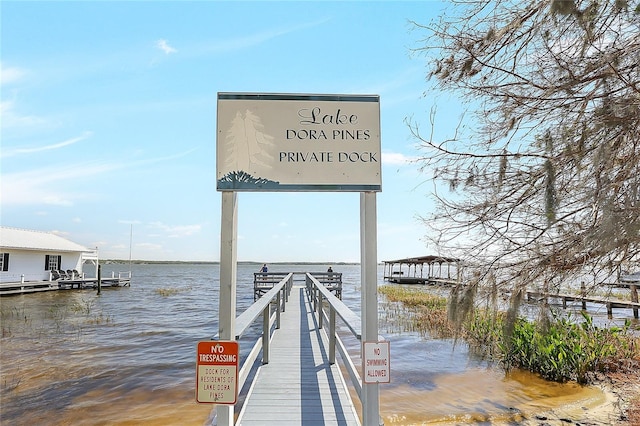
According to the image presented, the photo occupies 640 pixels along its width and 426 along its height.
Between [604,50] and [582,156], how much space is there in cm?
80

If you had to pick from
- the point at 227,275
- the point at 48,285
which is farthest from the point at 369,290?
the point at 48,285

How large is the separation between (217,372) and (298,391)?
1.75 m

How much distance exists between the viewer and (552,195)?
300 centimetres

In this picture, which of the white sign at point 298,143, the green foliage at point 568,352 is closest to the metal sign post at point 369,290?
the white sign at point 298,143

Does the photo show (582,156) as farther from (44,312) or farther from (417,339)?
(44,312)

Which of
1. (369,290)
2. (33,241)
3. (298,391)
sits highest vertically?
(33,241)

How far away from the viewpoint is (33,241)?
26.8 m

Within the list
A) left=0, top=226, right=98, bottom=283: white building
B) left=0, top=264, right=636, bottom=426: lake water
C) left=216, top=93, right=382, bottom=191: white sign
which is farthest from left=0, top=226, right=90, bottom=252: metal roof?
left=216, top=93, right=382, bottom=191: white sign

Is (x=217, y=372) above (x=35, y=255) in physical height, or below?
below

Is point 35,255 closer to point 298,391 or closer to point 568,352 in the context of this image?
point 298,391

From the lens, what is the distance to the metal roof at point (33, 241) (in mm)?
24328

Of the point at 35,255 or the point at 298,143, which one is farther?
the point at 35,255

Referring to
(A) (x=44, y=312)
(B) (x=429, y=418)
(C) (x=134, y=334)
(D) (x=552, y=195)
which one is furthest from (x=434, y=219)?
(A) (x=44, y=312)

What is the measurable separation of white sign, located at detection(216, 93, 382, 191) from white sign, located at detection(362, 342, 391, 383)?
3.48 feet
